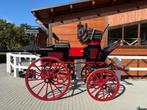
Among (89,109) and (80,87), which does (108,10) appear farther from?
(89,109)

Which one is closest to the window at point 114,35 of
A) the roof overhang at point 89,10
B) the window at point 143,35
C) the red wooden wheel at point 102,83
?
the roof overhang at point 89,10

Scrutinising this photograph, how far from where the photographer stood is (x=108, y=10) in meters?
13.3

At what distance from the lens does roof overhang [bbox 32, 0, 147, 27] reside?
517 inches

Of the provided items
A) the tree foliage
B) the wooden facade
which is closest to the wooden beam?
the wooden facade

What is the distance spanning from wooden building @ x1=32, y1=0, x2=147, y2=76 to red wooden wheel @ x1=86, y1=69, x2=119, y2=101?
4.53m

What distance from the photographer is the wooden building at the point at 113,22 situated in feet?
43.5

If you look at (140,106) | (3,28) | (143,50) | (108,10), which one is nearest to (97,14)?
(108,10)

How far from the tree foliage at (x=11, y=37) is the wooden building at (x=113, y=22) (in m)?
43.9

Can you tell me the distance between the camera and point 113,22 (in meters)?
13.3

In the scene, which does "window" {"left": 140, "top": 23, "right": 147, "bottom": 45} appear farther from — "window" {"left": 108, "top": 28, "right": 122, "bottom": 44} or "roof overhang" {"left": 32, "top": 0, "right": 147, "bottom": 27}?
"window" {"left": 108, "top": 28, "right": 122, "bottom": 44}

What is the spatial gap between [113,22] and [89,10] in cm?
111

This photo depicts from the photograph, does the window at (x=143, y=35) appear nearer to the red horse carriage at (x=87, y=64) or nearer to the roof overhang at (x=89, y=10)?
the roof overhang at (x=89, y=10)

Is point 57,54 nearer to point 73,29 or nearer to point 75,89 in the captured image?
point 75,89

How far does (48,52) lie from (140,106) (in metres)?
2.97
